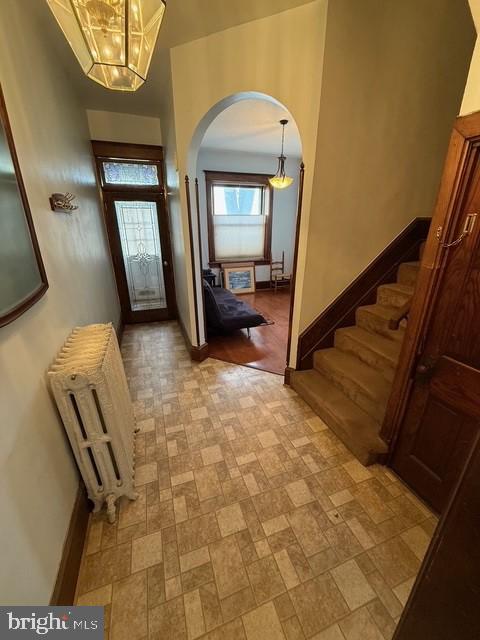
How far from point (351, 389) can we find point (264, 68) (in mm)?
2539

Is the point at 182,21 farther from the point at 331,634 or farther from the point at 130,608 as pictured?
the point at 331,634

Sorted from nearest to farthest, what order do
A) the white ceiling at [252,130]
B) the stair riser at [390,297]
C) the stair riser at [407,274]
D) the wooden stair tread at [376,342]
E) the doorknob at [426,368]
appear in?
the doorknob at [426,368] < the wooden stair tread at [376,342] < the stair riser at [390,297] < the stair riser at [407,274] < the white ceiling at [252,130]

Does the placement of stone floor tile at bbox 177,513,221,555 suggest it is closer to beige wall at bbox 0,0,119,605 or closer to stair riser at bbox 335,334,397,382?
beige wall at bbox 0,0,119,605

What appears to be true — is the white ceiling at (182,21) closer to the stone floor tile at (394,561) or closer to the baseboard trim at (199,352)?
the baseboard trim at (199,352)

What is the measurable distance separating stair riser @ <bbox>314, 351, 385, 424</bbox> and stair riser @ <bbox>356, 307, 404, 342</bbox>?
0.50 m

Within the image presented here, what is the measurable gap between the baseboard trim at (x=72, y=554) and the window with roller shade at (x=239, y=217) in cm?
494

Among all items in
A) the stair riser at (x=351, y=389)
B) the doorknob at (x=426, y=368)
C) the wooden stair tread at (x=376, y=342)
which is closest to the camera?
the doorknob at (x=426, y=368)

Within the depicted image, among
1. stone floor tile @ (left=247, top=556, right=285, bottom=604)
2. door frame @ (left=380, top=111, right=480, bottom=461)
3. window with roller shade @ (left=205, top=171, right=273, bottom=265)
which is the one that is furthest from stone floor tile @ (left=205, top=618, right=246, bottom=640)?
window with roller shade @ (left=205, top=171, right=273, bottom=265)

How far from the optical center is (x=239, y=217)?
5.68 m

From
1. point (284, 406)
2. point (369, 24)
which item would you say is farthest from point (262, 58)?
point (284, 406)

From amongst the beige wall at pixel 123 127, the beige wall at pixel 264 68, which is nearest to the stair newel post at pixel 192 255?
the beige wall at pixel 264 68

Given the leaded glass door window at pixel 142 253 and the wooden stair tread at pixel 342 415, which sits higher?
the leaded glass door window at pixel 142 253

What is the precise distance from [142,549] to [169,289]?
3400mm

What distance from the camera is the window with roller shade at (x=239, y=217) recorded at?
5363mm
